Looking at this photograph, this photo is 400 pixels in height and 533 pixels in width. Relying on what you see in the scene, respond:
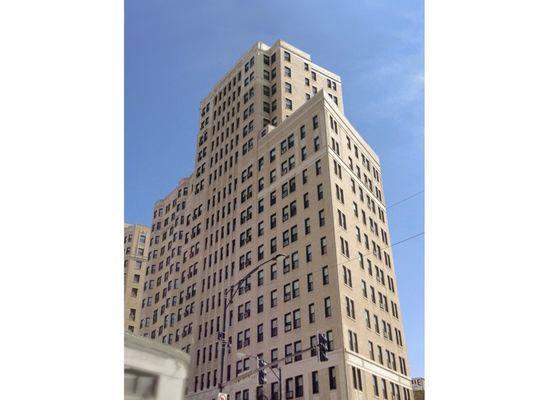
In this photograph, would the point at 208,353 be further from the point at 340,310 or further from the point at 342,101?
the point at 342,101

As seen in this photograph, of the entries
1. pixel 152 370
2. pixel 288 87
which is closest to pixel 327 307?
pixel 288 87

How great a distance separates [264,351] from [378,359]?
9923 mm

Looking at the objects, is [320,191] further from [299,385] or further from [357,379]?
[299,385]

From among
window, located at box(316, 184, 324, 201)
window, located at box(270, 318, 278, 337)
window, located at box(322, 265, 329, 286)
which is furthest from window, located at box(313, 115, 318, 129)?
window, located at box(270, 318, 278, 337)

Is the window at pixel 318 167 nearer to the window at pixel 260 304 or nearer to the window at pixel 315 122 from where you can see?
the window at pixel 315 122

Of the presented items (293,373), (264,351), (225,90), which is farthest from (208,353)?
(225,90)

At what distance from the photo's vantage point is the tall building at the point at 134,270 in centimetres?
8181

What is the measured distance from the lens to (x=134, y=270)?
86688mm

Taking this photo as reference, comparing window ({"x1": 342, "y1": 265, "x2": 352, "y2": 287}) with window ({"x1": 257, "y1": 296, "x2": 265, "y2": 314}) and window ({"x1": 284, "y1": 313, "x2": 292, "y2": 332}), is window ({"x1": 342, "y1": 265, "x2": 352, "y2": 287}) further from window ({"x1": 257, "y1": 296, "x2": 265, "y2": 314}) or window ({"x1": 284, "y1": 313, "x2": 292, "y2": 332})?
window ({"x1": 257, "y1": 296, "x2": 265, "y2": 314})

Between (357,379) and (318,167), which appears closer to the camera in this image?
(357,379)

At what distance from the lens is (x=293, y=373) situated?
39.4m

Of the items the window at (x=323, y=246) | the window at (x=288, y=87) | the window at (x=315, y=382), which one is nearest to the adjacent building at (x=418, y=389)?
the window at (x=315, y=382)

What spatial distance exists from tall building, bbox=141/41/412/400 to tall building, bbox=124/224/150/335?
30.1 feet

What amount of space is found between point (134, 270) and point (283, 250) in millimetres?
47806
